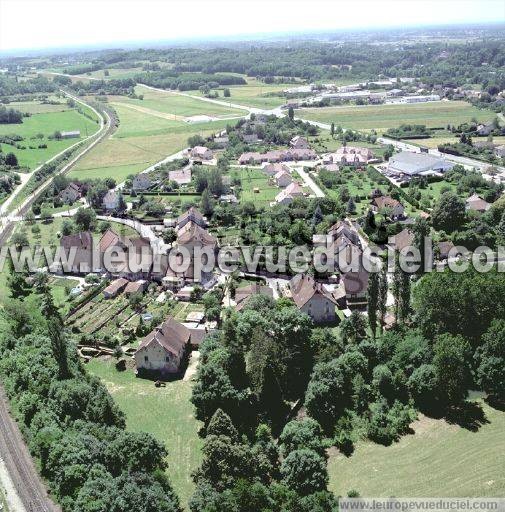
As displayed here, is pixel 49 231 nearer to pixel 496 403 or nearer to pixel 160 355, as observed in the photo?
pixel 160 355

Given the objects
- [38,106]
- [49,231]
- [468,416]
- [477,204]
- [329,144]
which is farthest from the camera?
[38,106]

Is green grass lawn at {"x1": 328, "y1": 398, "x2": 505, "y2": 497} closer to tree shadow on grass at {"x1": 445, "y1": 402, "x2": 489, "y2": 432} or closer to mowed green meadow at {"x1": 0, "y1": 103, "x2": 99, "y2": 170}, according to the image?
tree shadow on grass at {"x1": 445, "y1": 402, "x2": 489, "y2": 432}

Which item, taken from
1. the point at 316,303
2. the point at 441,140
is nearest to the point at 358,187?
the point at 441,140

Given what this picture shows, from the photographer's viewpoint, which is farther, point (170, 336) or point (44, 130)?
point (44, 130)

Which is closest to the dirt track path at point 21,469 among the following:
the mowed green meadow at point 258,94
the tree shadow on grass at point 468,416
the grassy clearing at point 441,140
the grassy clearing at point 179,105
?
the tree shadow on grass at point 468,416

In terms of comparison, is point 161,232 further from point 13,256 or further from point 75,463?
point 75,463

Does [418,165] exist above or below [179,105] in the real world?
below

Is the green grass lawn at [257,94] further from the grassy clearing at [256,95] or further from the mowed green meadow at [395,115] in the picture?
the mowed green meadow at [395,115]
